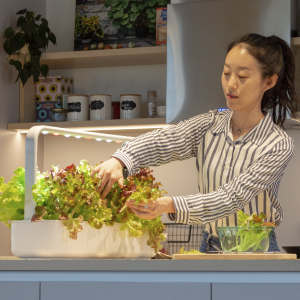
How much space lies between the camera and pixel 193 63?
8.14 feet

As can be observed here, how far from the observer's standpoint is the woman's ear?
1460 mm

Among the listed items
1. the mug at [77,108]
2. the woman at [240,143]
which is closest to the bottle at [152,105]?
the mug at [77,108]

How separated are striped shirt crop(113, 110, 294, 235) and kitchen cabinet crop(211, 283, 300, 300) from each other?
0.97ft

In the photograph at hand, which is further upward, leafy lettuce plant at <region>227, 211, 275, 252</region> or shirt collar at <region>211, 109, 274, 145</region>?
shirt collar at <region>211, 109, 274, 145</region>

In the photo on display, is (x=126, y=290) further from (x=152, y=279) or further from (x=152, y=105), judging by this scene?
(x=152, y=105)

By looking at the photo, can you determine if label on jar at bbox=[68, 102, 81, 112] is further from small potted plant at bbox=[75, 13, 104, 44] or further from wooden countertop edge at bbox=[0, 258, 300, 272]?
wooden countertop edge at bbox=[0, 258, 300, 272]

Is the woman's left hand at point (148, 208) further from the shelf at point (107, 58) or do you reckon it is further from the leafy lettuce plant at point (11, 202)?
the shelf at point (107, 58)

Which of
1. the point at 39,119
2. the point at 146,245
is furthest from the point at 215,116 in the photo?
the point at 39,119

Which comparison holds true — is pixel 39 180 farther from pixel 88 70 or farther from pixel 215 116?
pixel 88 70

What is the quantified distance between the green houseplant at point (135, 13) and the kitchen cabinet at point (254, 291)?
219 cm

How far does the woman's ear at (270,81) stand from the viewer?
1460 mm

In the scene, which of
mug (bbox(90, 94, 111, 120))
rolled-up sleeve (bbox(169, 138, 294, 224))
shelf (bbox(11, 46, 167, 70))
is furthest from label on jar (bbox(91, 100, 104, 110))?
rolled-up sleeve (bbox(169, 138, 294, 224))

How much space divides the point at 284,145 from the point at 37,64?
169 centimetres

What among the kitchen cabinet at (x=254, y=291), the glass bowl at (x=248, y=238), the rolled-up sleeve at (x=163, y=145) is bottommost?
the kitchen cabinet at (x=254, y=291)
